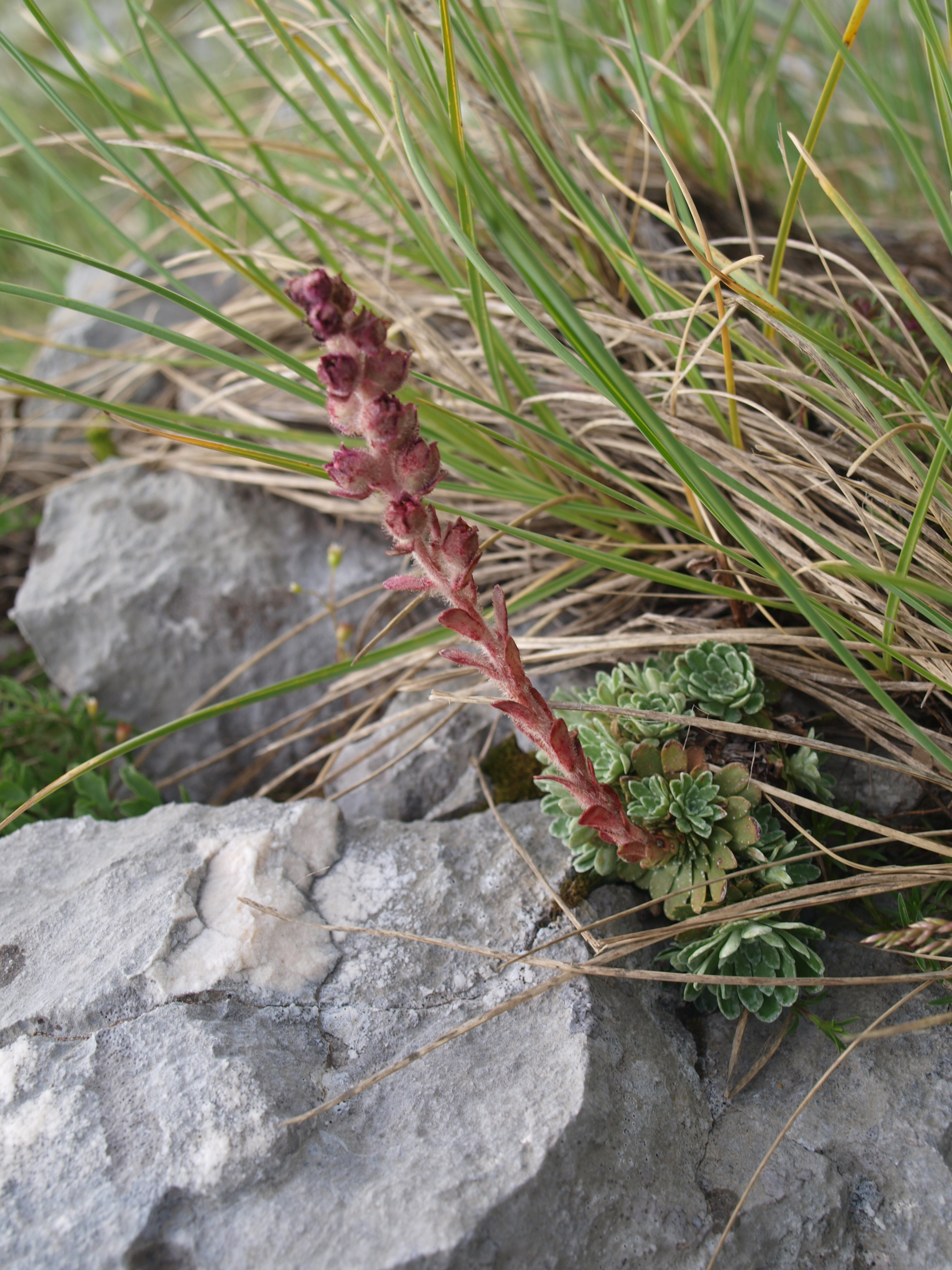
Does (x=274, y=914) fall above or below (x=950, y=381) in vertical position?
above

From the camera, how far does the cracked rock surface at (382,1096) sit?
125 cm

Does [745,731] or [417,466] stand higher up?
[417,466]

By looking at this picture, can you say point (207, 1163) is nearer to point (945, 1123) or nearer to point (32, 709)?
point (945, 1123)

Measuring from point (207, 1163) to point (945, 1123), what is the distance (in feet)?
3.88

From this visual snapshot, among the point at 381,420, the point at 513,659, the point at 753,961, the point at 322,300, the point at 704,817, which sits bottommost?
the point at 753,961

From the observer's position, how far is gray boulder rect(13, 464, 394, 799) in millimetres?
2516

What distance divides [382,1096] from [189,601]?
1.62m

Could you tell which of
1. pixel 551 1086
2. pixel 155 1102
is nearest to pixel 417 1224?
pixel 551 1086

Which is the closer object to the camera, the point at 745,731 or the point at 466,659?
the point at 466,659

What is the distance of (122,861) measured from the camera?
5.81ft

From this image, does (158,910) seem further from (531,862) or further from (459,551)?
(459,551)

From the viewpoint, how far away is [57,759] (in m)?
2.35

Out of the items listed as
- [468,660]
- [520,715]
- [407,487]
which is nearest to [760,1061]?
[520,715]

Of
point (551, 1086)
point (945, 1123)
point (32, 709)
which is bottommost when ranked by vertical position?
point (945, 1123)
